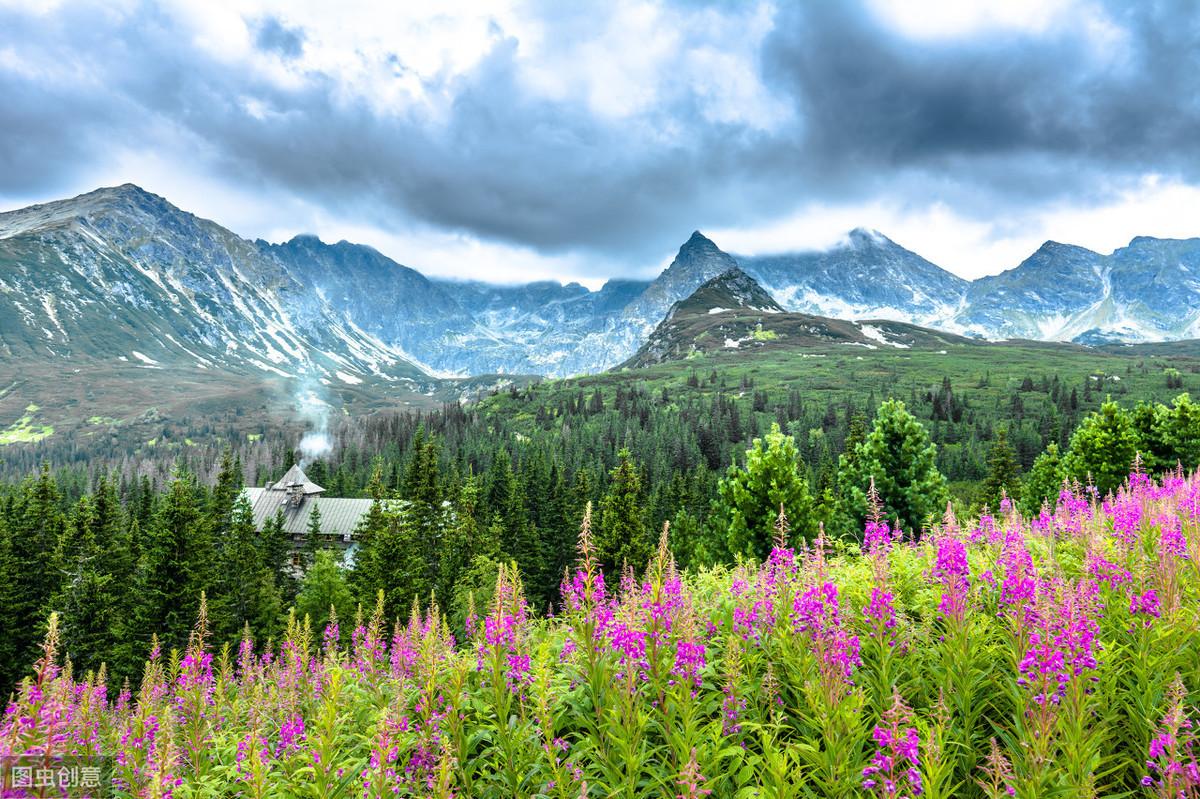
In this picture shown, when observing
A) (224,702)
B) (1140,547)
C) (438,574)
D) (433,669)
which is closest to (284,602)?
(438,574)

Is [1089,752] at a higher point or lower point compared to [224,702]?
higher

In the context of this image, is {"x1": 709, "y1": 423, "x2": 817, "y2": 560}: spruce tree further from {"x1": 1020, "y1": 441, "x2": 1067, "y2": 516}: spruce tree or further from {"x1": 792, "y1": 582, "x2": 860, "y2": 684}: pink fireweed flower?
{"x1": 1020, "y1": 441, "x2": 1067, "y2": 516}: spruce tree

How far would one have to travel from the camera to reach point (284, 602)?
197 feet

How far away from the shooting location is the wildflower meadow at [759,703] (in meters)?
5.09

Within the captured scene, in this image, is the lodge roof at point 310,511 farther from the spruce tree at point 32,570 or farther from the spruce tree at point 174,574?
the spruce tree at point 174,574

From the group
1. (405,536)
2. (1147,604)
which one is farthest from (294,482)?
(1147,604)

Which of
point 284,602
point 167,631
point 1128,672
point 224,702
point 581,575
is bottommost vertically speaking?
point 284,602

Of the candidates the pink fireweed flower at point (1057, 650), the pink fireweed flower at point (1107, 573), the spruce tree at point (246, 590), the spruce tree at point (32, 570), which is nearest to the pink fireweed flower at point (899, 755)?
the pink fireweed flower at point (1057, 650)

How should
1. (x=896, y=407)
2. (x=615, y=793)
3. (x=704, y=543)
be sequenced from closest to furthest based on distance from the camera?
(x=615, y=793)
(x=896, y=407)
(x=704, y=543)

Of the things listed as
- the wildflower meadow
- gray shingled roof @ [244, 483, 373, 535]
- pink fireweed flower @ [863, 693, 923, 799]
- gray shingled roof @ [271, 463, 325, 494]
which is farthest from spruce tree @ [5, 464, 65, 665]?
gray shingled roof @ [271, 463, 325, 494]

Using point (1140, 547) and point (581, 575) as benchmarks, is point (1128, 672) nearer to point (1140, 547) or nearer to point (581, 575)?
point (1140, 547)

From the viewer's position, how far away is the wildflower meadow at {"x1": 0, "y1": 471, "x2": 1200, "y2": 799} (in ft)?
16.7

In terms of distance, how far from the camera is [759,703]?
22.4 ft

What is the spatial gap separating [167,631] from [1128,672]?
5186 cm
